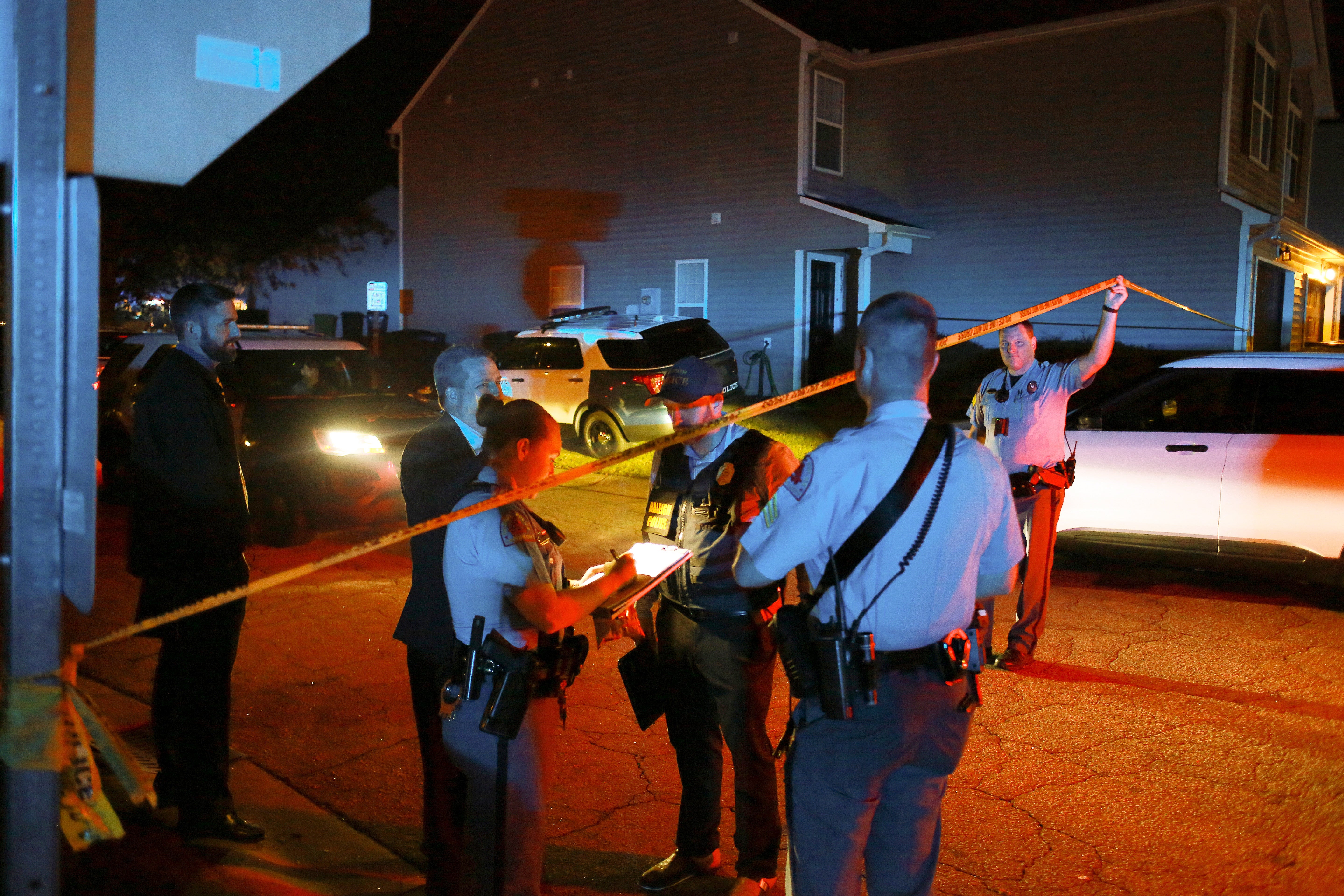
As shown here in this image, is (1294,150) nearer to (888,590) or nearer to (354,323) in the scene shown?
(888,590)

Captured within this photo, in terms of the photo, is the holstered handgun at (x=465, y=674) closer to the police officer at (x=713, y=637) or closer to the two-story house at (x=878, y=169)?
the police officer at (x=713, y=637)

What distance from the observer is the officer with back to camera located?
2.39 metres

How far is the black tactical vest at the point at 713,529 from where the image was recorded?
335 cm

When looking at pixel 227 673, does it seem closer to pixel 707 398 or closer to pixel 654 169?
pixel 707 398

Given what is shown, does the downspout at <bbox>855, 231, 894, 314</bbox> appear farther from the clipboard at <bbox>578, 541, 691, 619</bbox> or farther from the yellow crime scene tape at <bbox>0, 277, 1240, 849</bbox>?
the yellow crime scene tape at <bbox>0, 277, 1240, 849</bbox>

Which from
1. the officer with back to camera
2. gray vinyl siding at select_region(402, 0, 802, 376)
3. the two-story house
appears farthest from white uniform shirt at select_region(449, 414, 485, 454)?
gray vinyl siding at select_region(402, 0, 802, 376)

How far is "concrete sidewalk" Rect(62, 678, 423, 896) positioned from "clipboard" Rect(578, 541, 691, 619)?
4.45 ft

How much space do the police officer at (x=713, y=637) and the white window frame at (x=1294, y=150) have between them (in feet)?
63.9

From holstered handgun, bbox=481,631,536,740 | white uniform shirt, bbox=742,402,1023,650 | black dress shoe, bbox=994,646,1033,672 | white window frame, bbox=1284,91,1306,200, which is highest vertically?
white window frame, bbox=1284,91,1306,200

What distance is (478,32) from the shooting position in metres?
23.5

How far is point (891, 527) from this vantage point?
2361 millimetres

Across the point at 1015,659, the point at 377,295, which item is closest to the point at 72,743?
the point at 1015,659

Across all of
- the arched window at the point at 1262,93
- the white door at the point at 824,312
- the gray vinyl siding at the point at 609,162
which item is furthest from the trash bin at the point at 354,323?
the arched window at the point at 1262,93

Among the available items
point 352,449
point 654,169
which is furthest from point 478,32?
point 352,449
